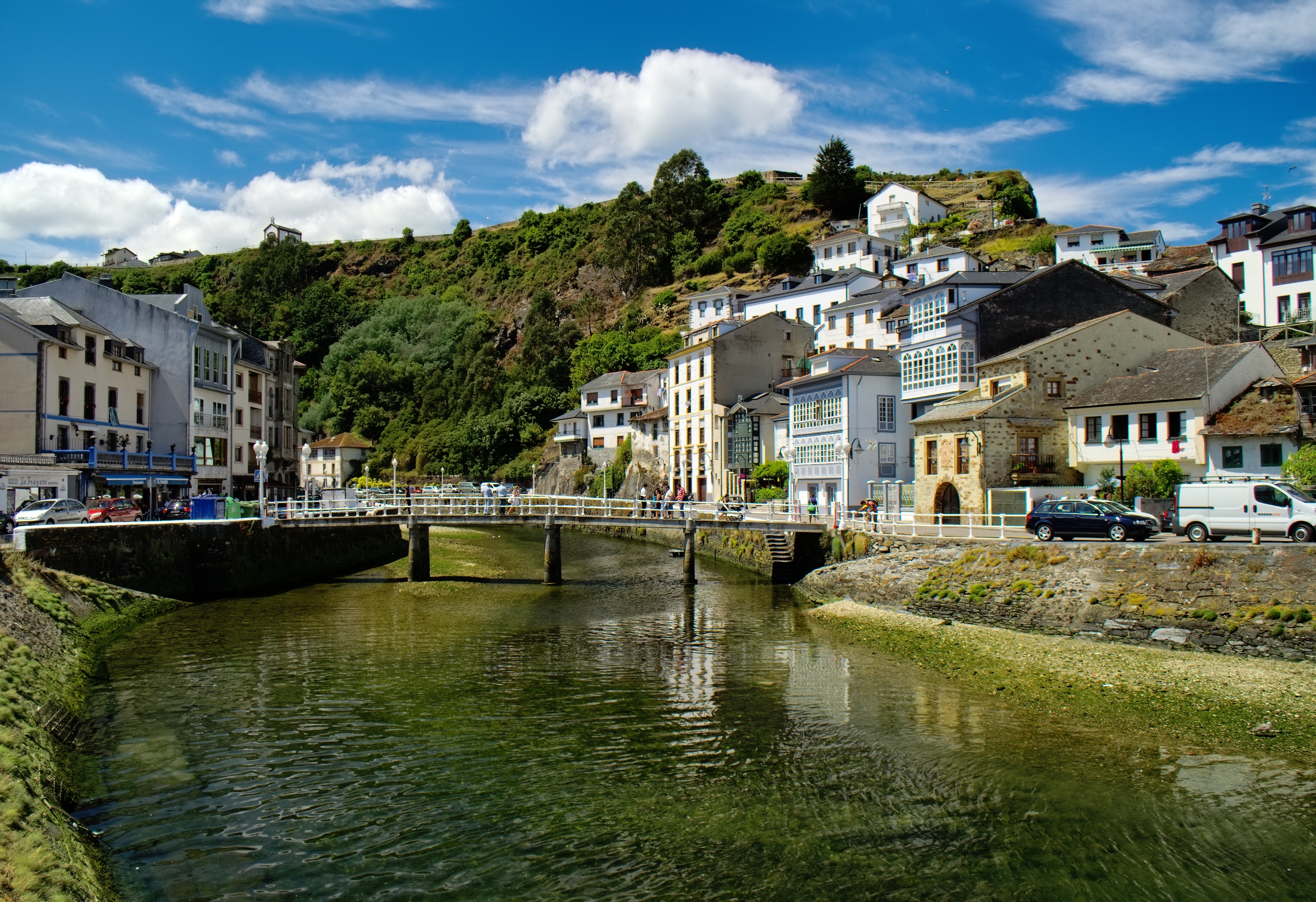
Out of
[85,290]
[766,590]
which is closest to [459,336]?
[85,290]

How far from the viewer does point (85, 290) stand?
54406mm

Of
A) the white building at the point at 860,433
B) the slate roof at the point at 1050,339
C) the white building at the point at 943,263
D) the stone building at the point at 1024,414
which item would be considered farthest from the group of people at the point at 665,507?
the white building at the point at 943,263

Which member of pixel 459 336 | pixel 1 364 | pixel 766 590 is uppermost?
pixel 459 336

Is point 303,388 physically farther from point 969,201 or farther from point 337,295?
point 969,201

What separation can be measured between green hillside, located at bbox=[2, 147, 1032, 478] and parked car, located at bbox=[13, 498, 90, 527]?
61485mm

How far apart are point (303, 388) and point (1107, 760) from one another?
447 ft

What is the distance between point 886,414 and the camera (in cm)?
5150

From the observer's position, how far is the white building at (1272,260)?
60125mm

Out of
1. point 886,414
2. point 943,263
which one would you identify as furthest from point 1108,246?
point 886,414

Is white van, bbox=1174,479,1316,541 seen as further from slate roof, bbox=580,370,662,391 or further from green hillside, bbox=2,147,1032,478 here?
green hillside, bbox=2,147,1032,478

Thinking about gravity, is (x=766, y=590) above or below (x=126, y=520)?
below

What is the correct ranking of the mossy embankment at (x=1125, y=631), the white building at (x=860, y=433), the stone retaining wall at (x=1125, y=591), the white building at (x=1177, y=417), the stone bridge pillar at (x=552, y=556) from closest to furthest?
the mossy embankment at (x=1125, y=631) → the stone retaining wall at (x=1125, y=591) → the white building at (x=1177, y=417) → the stone bridge pillar at (x=552, y=556) → the white building at (x=860, y=433)

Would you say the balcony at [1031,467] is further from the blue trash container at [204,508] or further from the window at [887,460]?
the blue trash container at [204,508]

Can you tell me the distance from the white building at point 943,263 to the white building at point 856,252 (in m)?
16.9
